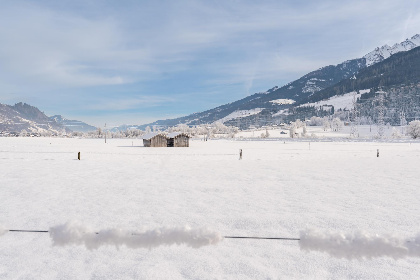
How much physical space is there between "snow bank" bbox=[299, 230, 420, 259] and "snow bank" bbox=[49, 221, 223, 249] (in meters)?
2.24

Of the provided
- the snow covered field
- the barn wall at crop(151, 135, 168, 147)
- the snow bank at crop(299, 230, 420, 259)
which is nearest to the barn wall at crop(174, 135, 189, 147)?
the barn wall at crop(151, 135, 168, 147)

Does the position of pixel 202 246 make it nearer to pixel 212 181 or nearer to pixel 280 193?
pixel 280 193

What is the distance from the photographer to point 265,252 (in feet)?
17.0

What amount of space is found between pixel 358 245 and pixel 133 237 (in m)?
5.26

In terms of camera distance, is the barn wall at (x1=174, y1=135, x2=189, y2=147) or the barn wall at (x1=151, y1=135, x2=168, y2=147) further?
the barn wall at (x1=174, y1=135, x2=189, y2=147)

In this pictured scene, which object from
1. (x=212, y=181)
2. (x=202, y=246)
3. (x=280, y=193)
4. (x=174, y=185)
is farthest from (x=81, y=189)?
(x=280, y=193)

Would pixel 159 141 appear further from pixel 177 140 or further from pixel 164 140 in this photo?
pixel 177 140

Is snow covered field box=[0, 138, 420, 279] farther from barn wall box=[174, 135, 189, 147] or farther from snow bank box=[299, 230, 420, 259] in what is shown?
barn wall box=[174, 135, 189, 147]

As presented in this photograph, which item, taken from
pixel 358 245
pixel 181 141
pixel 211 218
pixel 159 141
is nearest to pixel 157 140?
pixel 159 141

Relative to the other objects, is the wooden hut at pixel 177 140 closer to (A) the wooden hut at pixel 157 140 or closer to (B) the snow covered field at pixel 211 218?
(A) the wooden hut at pixel 157 140

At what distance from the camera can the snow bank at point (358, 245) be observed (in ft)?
16.8

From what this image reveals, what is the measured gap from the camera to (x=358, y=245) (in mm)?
5547

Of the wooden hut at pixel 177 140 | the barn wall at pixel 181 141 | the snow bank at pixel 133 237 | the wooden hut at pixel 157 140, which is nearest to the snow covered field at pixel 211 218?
the snow bank at pixel 133 237

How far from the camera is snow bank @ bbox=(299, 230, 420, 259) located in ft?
16.8
